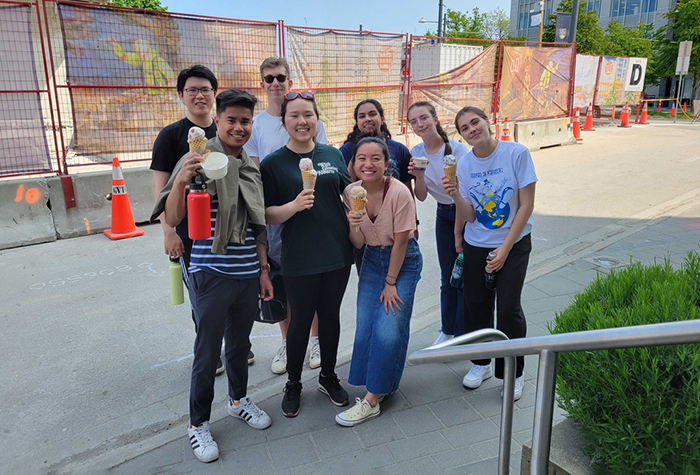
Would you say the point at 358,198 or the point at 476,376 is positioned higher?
the point at 358,198

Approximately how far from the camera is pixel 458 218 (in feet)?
12.0

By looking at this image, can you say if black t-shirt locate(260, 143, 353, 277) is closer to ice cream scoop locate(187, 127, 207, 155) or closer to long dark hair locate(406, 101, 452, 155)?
ice cream scoop locate(187, 127, 207, 155)

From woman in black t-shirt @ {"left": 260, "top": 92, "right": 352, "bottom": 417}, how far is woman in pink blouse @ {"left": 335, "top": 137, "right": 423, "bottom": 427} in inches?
4.6

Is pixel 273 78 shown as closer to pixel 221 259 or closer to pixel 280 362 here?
pixel 221 259

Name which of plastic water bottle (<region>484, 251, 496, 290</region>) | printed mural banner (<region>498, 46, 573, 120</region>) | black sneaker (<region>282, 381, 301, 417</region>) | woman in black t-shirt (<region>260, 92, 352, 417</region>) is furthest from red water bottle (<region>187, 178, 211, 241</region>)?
printed mural banner (<region>498, 46, 573, 120</region>)

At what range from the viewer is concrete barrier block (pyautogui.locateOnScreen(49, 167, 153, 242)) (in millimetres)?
7027

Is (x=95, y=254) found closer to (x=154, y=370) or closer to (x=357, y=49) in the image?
(x=154, y=370)

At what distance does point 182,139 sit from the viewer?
324cm

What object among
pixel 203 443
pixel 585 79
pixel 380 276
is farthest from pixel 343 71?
pixel 585 79

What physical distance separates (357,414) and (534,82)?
14011 millimetres

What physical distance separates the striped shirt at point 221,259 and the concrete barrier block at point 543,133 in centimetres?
1247

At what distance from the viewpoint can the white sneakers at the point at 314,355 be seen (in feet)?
12.9

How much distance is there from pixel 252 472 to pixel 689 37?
3986 cm

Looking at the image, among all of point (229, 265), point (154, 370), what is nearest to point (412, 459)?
point (229, 265)
